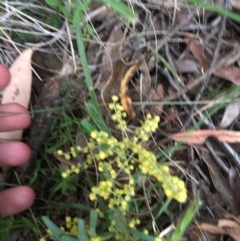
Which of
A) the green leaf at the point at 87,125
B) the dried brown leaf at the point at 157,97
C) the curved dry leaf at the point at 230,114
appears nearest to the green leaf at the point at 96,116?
the green leaf at the point at 87,125

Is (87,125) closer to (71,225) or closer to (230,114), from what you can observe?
(71,225)

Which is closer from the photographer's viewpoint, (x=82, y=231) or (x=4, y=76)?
(x=82, y=231)

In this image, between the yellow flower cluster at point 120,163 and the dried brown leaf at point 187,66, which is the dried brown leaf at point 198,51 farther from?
the yellow flower cluster at point 120,163

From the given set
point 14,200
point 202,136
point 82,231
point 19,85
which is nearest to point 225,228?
point 202,136

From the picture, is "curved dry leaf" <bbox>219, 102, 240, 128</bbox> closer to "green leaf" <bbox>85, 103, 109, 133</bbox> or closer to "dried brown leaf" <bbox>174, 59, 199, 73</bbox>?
"dried brown leaf" <bbox>174, 59, 199, 73</bbox>

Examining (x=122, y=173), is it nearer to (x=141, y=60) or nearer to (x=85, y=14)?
(x=141, y=60)

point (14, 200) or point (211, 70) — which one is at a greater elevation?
point (211, 70)

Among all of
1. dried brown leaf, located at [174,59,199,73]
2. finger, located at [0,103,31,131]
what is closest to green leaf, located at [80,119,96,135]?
finger, located at [0,103,31,131]
